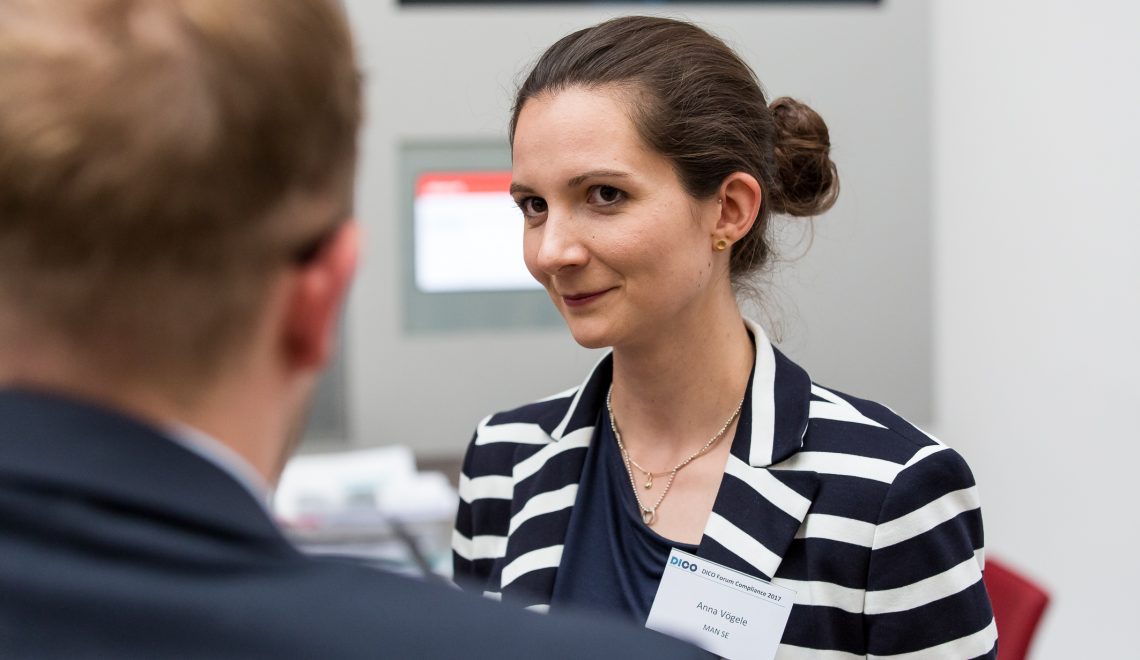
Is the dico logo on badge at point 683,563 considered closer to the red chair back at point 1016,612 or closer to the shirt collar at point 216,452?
the red chair back at point 1016,612

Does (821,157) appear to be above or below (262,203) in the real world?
above

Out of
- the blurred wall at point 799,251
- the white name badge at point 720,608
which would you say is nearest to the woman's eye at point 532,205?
the white name badge at point 720,608

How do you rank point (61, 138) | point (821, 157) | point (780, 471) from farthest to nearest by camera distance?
1. point (821, 157)
2. point (780, 471)
3. point (61, 138)

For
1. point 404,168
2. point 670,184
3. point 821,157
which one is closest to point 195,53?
point 670,184

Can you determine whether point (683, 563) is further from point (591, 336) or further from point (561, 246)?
point (561, 246)

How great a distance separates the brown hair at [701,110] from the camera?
154 centimetres

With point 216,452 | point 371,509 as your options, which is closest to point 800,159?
point 216,452

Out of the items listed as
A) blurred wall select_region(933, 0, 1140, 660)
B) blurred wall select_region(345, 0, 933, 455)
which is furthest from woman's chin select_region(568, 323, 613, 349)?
blurred wall select_region(345, 0, 933, 455)

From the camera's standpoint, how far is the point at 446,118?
3717 mm

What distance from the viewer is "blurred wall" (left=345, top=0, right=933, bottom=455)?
12.1ft

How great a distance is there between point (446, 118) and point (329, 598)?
3258mm

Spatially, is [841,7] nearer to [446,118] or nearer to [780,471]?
[446,118]

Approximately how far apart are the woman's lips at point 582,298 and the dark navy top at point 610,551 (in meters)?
0.25

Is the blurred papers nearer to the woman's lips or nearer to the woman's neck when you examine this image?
the woman's neck
